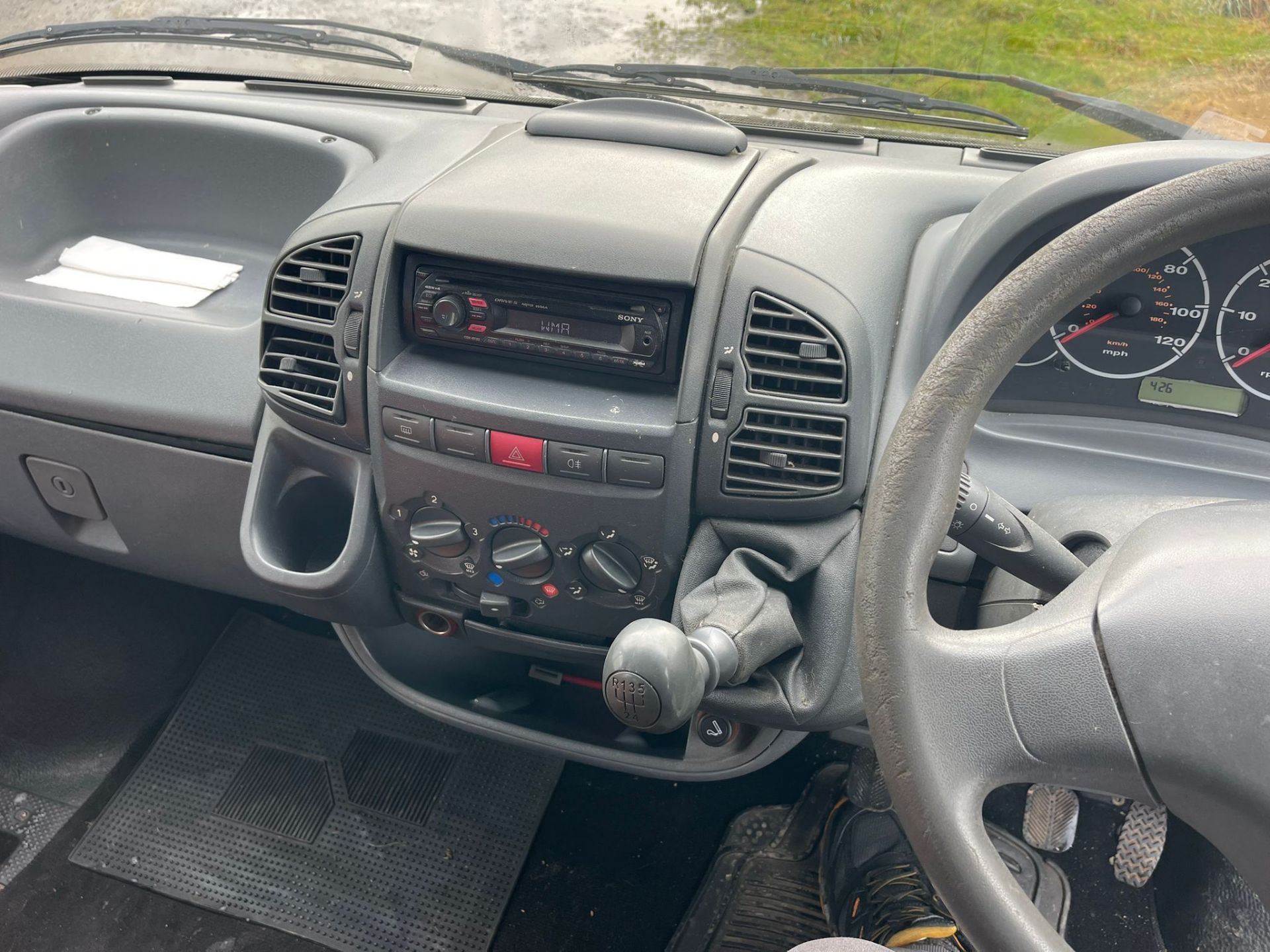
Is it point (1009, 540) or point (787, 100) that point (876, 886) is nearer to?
point (1009, 540)

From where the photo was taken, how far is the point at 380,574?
4.87 ft

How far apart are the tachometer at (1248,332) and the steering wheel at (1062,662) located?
0.62m

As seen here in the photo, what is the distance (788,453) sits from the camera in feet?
3.91

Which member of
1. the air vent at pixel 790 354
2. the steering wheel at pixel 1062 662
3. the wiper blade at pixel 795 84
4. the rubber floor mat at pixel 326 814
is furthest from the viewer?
the rubber floor mat at pixel 326 814

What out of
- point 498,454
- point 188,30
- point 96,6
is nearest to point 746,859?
point 498,454

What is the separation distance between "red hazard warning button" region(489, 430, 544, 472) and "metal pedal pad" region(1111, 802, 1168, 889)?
1328 mm

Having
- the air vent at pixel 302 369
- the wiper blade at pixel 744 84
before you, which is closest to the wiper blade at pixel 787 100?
the wiper blade at pixel 744 84

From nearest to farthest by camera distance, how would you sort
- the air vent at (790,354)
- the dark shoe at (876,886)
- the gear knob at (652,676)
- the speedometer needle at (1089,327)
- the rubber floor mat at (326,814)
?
1. the gear knob at (652,676)
2. the air vent at (790,354)
3. the speedometer needle at (1089,327)
4. the dark shoe at (876,886)
5. the rubber floor mat at (326,814)

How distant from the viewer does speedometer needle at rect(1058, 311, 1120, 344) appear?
1.28 m

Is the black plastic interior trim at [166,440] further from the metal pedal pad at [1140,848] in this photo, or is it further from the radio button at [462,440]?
the metal pedal pad at [1140,848]

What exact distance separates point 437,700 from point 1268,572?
1296 millimetres

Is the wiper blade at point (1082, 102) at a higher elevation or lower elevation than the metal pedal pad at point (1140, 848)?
higher

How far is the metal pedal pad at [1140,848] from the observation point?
174 centimetres

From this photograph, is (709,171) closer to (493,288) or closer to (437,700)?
(493,288)
